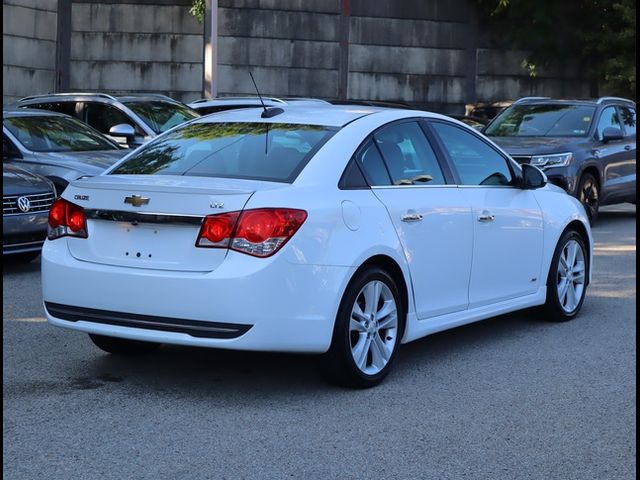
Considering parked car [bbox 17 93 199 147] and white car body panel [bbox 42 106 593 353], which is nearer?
white car body panel [bbox 42 106 593 353]

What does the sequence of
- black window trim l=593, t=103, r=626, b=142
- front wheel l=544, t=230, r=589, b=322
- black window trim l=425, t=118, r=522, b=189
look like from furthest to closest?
1. black window trim l=593, t=103, r=626, b=142
2. front wheel l=544, t=230, r=589, b=322
3. black window trim l=425, t=118, r=522, b=189

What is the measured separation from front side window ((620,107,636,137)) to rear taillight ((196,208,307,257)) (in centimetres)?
1216

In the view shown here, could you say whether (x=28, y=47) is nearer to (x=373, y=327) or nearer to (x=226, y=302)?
(x=373, y=327)

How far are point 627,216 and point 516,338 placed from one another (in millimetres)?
10676

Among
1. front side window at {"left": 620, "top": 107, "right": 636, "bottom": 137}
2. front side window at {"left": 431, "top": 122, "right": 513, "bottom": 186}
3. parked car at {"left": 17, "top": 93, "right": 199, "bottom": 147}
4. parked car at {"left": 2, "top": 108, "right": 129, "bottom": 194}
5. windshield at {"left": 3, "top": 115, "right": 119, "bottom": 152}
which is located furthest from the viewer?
front side window at {"left": 620, "top": 107, "right": 636, "bottom": 137}

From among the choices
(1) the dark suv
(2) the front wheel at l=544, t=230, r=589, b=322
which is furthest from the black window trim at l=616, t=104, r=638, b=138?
(2) the front wheel at l=544, t=230, r=589, b=322

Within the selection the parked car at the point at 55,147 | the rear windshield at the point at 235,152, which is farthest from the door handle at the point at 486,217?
the parked car at the point at 55,147

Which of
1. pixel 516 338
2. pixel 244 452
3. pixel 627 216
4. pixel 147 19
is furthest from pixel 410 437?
pixel 147 19

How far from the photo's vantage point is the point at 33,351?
7.44 metres

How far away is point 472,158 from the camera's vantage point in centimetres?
791

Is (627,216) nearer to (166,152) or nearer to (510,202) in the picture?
(510,202)

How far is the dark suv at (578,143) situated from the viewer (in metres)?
15.4

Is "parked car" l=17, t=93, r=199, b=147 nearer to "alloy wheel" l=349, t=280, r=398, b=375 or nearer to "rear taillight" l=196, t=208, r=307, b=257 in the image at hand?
"alloy wheel" l=349, t=280, r=398, b=375

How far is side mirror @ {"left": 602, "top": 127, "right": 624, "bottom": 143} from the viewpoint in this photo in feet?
53.3
